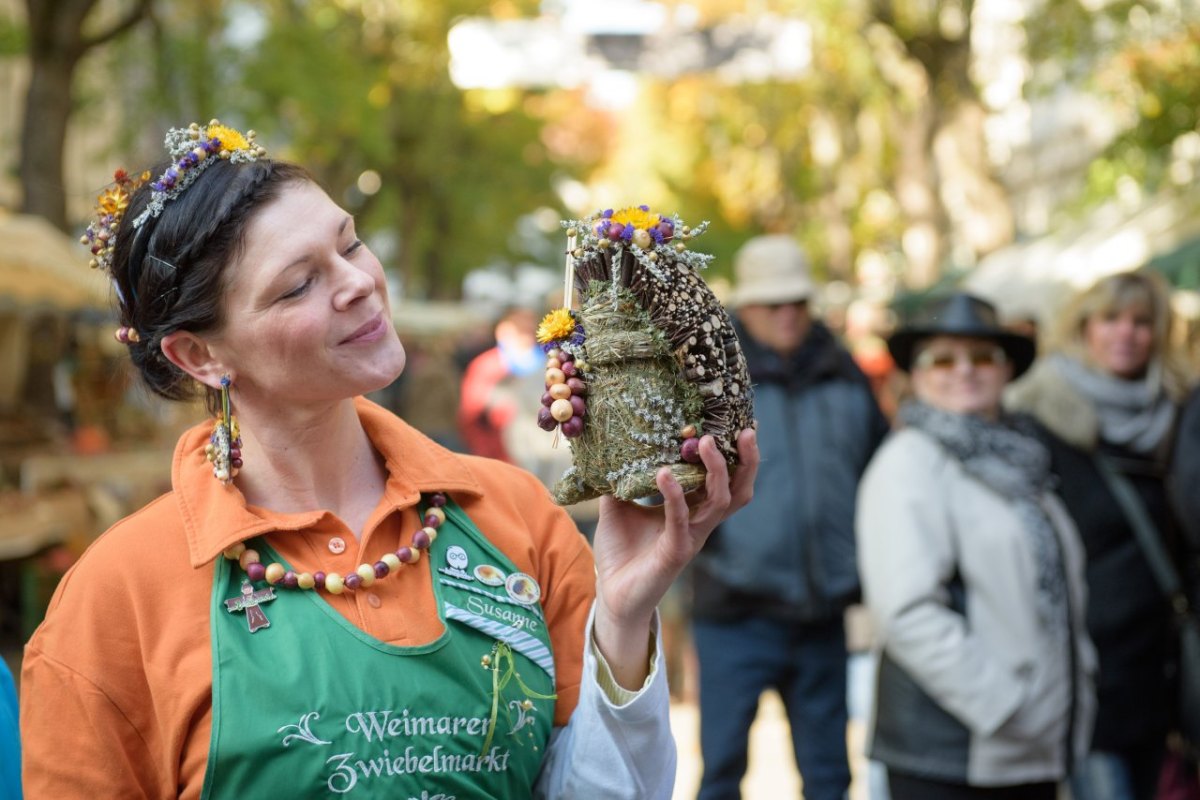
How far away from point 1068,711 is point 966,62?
36.7 ft

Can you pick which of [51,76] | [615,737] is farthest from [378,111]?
[615,737]

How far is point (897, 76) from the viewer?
18375mm

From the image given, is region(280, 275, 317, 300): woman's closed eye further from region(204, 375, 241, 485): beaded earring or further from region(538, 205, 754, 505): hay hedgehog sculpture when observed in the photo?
region(538, 205, 754, 505): hay hedgehog sculpture

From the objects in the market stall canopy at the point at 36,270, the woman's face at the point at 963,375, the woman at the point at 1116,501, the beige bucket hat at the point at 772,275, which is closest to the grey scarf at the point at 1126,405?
the woman at the point at 1116,501

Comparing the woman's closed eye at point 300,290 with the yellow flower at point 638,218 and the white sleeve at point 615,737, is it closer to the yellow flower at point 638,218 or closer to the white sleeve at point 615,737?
the yellow flower at point 638,218

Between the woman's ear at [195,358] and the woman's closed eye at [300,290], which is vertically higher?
the woman's closed eye at [300,290]

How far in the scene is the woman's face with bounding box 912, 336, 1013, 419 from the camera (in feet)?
15.6

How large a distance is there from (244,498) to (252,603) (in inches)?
8.3

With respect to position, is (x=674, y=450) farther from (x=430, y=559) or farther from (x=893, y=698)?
(x=893, y=698)

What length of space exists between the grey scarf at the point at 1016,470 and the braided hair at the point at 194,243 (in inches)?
109

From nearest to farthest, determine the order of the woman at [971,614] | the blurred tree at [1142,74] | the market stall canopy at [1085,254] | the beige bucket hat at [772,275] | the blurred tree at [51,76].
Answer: the woman at [971,614] < the beige bucket hat at [772,275] < the blurred tree at [1142,74] < the market stall canopy at [1085,254] < the blurred tree at [51,76]

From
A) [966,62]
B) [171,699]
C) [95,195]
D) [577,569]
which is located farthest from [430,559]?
[966,62]

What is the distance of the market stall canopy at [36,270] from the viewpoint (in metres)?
10.5

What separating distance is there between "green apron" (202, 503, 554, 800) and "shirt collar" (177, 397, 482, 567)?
0.05 metres
